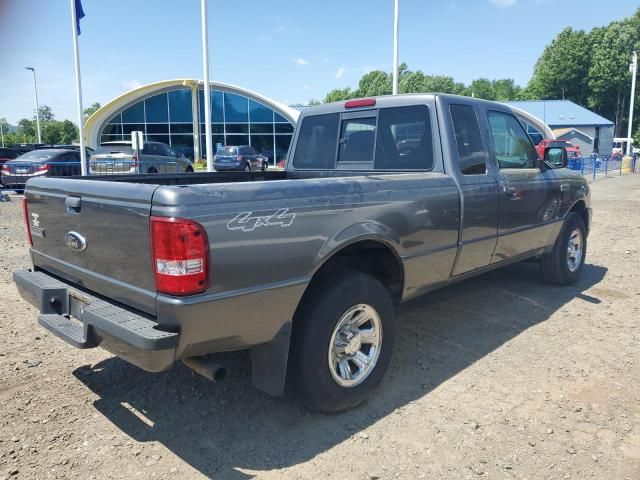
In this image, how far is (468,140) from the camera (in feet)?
14.1

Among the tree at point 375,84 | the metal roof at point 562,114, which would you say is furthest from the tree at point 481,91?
the metal roof at point 562,114

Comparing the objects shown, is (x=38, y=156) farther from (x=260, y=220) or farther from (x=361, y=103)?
(x=260, y=220)

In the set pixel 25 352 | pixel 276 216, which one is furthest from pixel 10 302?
pixel 276 216

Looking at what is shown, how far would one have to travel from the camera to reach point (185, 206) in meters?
2.36

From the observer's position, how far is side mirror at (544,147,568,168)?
18.2 feet

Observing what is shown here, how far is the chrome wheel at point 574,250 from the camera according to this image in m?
6.06

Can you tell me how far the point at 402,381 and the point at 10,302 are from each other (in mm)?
4163

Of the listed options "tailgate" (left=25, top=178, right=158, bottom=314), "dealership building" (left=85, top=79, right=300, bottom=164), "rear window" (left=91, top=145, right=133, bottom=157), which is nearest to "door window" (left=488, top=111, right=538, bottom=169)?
"tailgate" (left=25, top=178, right=158, bottom=314)

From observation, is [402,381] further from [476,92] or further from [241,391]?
[476,92]

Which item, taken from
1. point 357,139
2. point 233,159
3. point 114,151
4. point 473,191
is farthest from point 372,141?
point 233,159

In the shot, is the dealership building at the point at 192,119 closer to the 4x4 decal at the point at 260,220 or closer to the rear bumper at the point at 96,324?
the rear bumper at the point at 96,324

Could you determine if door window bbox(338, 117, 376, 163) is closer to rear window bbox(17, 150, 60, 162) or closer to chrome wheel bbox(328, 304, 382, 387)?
chrome wheel bbox(328, 304, 382, 387)

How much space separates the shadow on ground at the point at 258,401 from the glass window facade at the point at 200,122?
34415mm

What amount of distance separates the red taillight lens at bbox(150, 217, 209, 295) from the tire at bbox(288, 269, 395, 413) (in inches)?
31.2
